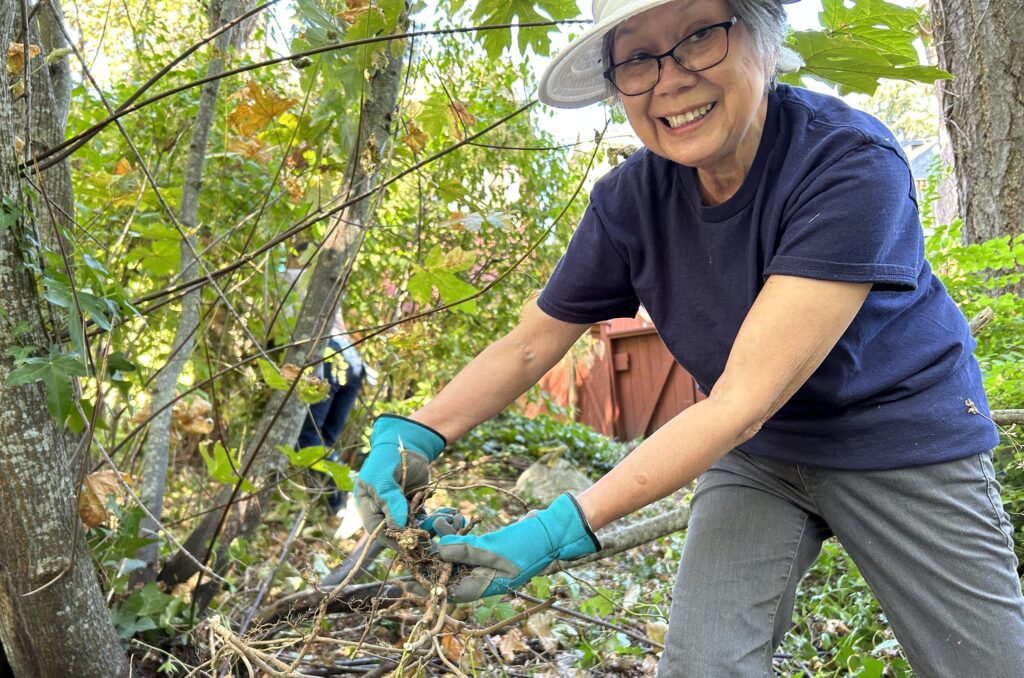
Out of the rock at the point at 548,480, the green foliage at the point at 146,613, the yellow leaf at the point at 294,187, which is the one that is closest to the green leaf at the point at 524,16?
the yellow leaf at the point at 294,187

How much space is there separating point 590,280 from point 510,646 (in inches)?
63.5

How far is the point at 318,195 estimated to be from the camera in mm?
2879

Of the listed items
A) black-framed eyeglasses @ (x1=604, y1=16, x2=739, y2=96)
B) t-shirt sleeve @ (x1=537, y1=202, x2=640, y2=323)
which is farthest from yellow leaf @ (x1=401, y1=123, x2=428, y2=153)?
black-framed eyeglasses @ (x1=604, y1=16, x2=739, y2=96)

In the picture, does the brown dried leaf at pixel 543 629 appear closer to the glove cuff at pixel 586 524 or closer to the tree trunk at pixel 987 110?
the glove cuff at pixel 586 524

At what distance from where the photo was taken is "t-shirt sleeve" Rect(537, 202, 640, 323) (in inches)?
73.9

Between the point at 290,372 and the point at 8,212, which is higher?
the point at 8,212

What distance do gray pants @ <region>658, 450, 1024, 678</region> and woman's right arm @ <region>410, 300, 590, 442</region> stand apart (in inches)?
19.2

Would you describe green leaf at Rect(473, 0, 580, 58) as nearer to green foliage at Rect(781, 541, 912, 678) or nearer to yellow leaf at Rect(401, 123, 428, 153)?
yellow leaf at Rect(401, 123, 428, 153)

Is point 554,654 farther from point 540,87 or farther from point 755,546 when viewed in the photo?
point 540,87

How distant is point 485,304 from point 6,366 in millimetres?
4946

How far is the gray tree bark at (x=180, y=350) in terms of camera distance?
2.74 meters

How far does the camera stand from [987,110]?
4.59m

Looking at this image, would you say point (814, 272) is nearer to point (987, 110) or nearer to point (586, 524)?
point (586, 524)

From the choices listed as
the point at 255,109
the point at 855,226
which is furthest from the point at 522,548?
the point at 255,109
